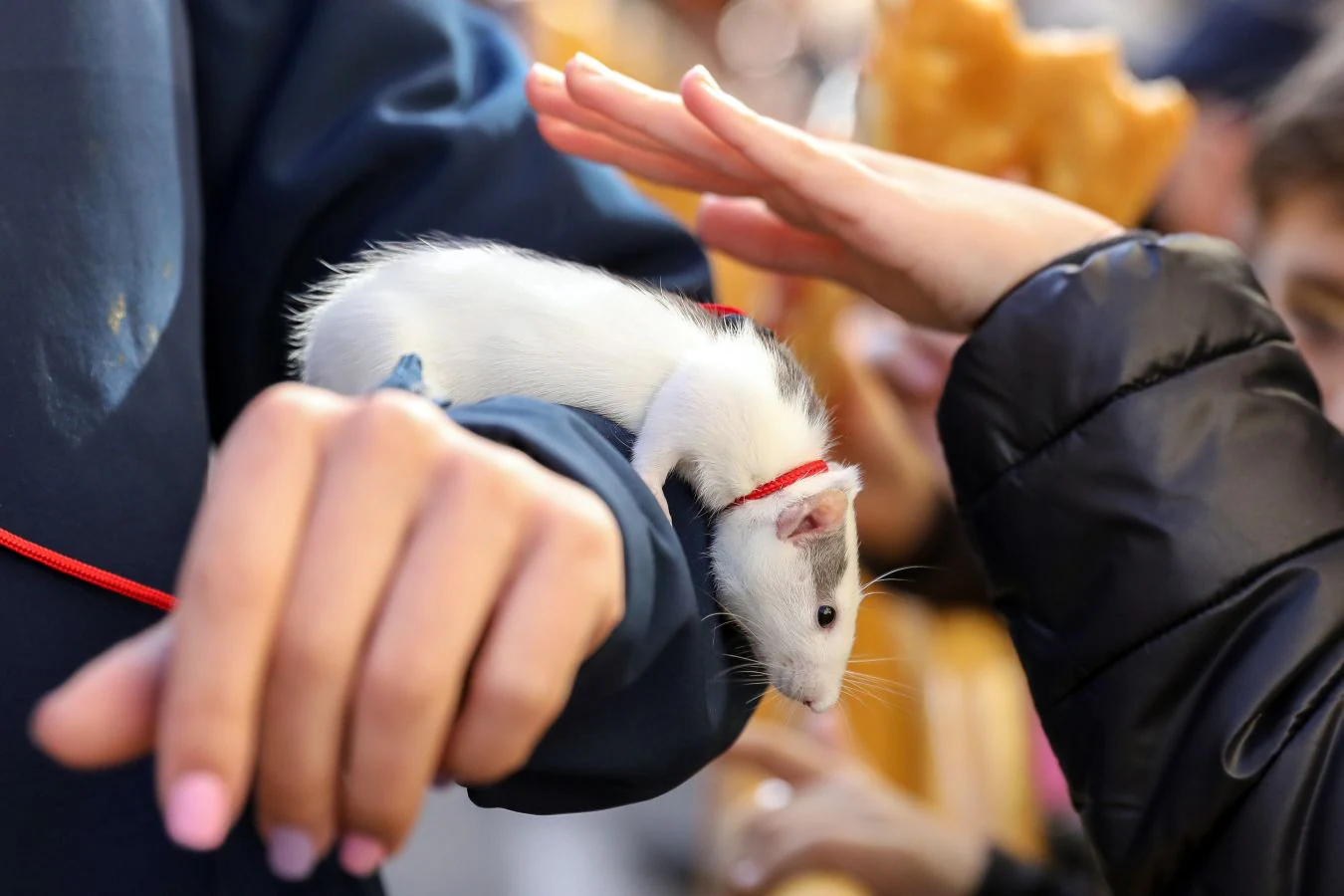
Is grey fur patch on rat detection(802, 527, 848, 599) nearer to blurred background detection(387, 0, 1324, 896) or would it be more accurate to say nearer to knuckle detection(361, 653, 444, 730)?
knuckle detection(361, 653, 444, 730)

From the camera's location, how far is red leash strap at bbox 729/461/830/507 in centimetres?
38

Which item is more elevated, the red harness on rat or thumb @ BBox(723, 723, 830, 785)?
the red harness on rat

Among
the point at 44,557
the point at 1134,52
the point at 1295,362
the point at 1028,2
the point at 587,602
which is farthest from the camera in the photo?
the point at 1028,2

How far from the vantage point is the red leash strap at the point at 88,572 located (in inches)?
13.1

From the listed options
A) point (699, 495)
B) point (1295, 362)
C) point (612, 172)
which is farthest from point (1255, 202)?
point (699, 495)

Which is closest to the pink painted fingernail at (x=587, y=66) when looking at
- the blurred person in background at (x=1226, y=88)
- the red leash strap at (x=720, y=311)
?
the red leash strap at (x=720, y=311)

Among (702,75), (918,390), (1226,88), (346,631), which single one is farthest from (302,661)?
(1226,88)

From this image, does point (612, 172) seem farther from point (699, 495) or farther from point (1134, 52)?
point (1134, 52)

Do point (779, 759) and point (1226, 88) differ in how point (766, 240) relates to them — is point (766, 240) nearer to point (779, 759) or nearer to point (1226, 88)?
point (779, 759)

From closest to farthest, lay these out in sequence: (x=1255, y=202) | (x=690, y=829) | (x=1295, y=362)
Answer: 1. (x=1295, y=362)
2. (x=1255, y=202)
3. (x=690, y=829)

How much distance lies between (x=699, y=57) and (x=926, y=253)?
95 centimetres

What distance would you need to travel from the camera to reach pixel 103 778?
345 mm

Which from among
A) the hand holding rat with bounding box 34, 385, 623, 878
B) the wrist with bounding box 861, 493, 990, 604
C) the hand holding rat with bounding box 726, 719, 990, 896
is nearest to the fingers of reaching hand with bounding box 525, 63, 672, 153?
the hand holding rat with bounding box 34, 385, 623, 878

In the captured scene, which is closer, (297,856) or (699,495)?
(297,856)
